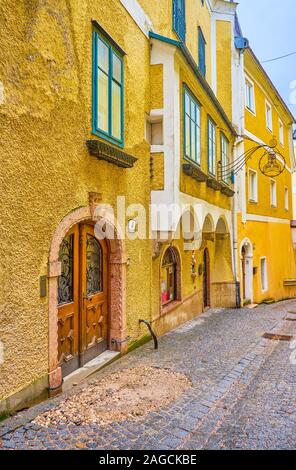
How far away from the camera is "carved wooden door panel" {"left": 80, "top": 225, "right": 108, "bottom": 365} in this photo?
18.8 feet

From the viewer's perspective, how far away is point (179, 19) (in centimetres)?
928

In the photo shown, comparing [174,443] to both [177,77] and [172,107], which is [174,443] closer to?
[172,107]

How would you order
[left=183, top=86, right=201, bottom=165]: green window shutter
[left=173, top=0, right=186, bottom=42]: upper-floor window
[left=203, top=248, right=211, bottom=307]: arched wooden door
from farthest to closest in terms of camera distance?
[left=203, top=248, right=211, bottom=307]: arched wooden door, [left=173, top=0, right=186, bottom=42]: upper-floor window, [left=183, top=86, right=201, bottom=165]: green window shutter

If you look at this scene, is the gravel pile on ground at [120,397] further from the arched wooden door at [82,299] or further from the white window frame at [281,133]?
the white window frame at [281,133]

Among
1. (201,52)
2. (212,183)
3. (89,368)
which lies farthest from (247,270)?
(89,368)

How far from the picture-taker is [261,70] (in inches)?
615

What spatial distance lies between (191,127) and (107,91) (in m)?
3.04

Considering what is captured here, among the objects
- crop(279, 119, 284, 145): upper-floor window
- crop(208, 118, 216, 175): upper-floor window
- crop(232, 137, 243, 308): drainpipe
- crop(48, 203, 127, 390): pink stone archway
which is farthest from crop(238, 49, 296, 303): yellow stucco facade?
crop(48, 203, 127, 390): pink stone archway

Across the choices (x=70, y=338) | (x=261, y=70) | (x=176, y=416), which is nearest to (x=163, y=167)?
(x=70, y=338)

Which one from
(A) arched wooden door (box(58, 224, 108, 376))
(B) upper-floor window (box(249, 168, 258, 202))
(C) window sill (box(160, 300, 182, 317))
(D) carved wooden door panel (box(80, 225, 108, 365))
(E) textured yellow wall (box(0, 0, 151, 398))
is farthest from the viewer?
(B) upper-floor window (box(249, 168, 258, 202))

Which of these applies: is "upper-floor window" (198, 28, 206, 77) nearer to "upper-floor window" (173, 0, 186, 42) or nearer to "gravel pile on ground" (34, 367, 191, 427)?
"upper-floor window" (173, 0, 186, 42)

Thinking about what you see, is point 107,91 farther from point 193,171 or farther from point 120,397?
point 120,397

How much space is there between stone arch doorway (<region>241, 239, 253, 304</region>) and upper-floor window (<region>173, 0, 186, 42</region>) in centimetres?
793
